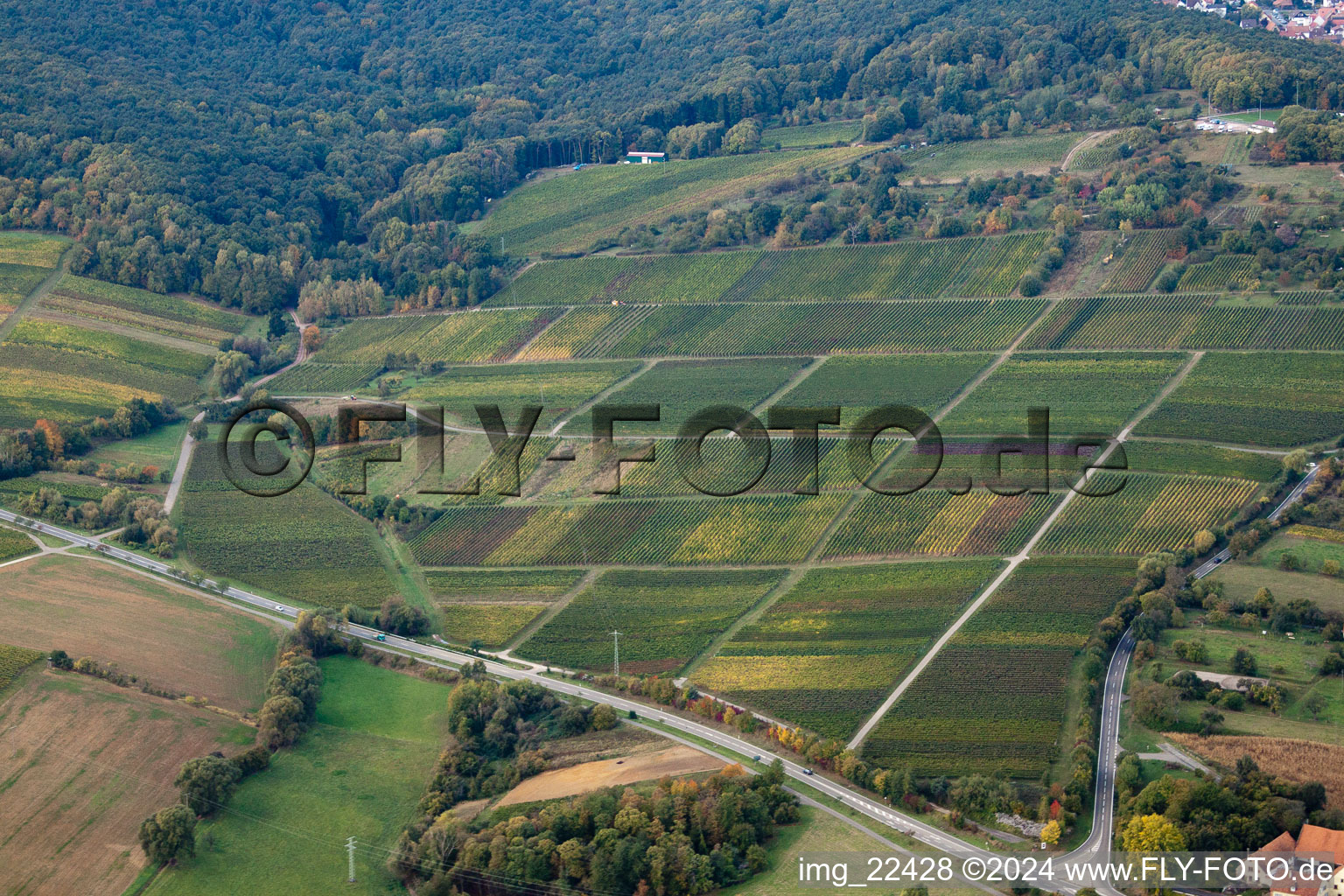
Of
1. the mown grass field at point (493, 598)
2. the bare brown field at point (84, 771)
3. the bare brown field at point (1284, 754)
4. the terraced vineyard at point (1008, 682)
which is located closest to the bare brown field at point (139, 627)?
the bare brown field at point (84, 771)

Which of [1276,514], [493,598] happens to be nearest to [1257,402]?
[1276,514]

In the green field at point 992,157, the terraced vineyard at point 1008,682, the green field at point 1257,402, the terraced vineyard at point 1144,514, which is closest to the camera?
the terraced vineyard at point 1008,682

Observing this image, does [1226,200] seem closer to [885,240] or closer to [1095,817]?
[885,240]

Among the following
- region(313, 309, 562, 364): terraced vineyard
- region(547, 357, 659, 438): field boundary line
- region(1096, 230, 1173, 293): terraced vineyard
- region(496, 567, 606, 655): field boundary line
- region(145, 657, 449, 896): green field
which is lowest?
region(145, 657, 449, 896): green field

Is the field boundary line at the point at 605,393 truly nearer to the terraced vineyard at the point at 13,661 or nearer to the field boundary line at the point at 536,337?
the field boundary line at the point at 536,337

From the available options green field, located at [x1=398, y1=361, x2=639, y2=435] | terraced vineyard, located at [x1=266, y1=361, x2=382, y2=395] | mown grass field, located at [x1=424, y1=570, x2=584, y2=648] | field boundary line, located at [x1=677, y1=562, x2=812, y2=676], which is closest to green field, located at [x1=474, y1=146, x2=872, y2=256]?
green field, located at [x1=398, y1=361, x2=639, y2=435]

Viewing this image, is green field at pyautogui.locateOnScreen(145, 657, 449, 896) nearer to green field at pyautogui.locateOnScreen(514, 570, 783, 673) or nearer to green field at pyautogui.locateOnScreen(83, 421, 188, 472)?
green field at pyautogui.locateOnScreen(514, 570, 783, 673)
